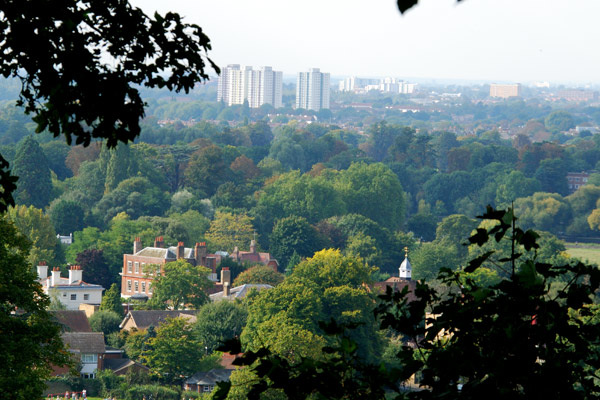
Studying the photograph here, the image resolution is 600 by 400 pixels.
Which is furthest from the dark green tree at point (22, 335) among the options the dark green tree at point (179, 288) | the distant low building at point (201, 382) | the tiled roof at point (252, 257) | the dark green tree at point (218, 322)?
the tiled roof at point (252, 257)

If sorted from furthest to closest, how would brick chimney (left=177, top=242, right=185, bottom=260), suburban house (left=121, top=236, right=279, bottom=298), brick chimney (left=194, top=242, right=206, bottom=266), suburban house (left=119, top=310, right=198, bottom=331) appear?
brick chimney (left=194, top=242, right=206, bottom=266) < brick chimney (left=177, top=242, right=185, bottom=260) < suburban house (left=121, top=236, right=279, bottom=298) < suburban house (left=119, top=310, right=198, bottom=331)

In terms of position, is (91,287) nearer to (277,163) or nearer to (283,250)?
(283,250)

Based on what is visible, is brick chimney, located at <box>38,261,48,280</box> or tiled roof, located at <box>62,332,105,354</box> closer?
tiled roof, located at <box>62,332,105,354</box>

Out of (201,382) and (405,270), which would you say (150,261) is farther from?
(201,382)

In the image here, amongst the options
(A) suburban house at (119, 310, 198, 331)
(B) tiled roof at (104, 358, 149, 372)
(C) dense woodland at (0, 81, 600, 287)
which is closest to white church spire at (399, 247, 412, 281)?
(C) dense woodland at (0, 81, 600, 287)

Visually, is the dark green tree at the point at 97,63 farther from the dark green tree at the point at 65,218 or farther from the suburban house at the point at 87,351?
the dark green tree at the point at 65,218

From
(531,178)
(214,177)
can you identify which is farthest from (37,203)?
(531,178)

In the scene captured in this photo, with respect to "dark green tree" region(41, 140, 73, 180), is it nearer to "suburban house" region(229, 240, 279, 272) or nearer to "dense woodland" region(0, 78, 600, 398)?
"dense woodland" region(0, 78, 600, 398)
